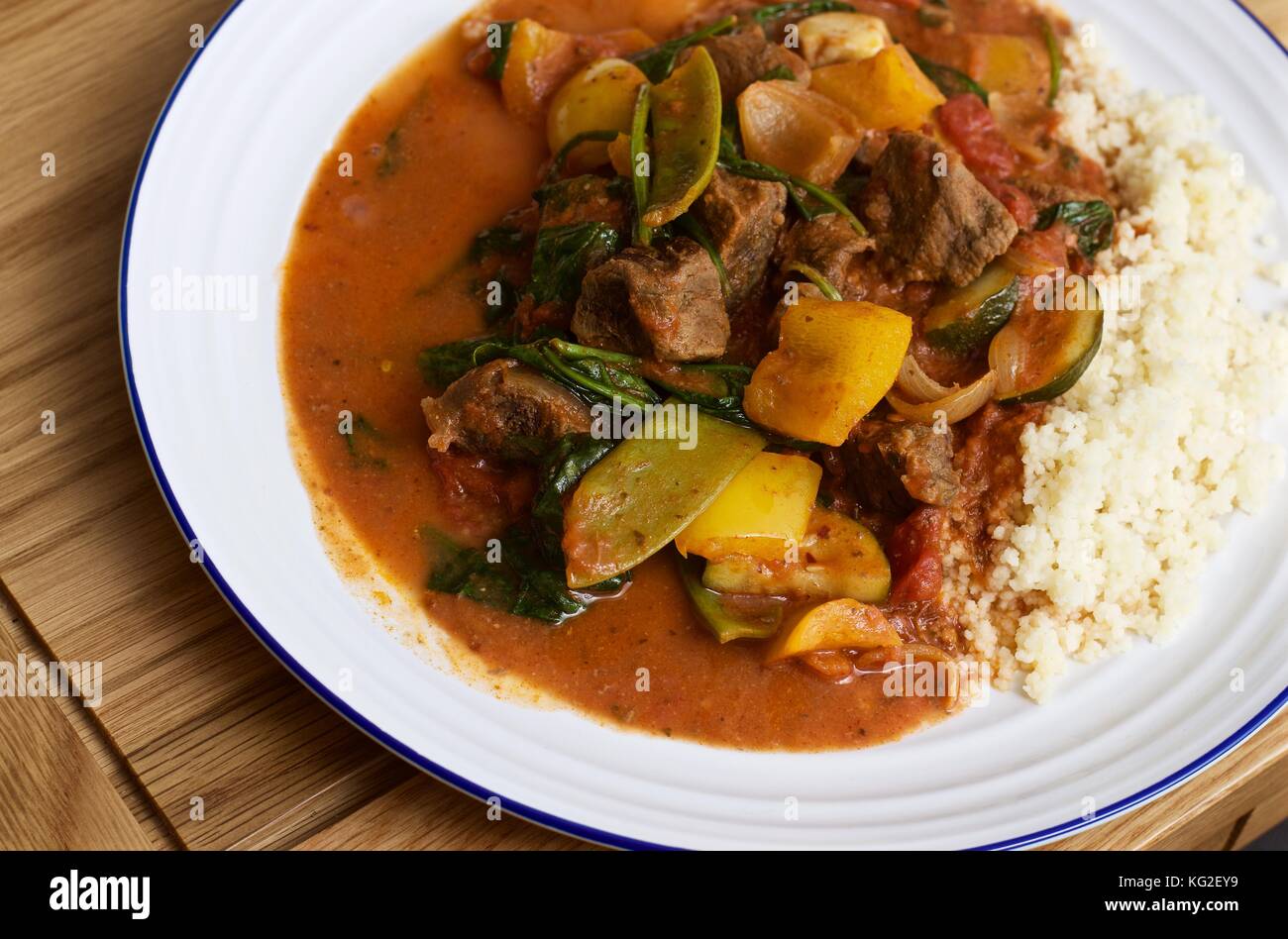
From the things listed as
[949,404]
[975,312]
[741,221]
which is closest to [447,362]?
[741,221]

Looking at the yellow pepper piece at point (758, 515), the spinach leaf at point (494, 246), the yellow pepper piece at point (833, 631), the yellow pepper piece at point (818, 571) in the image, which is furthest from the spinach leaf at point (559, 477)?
the spinach leaf at point (494, 246)

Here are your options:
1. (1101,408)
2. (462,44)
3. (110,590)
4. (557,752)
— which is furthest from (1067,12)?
(110,590)

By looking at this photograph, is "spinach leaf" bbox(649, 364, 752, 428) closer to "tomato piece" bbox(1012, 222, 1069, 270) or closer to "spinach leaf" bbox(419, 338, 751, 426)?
"spinach leaf" bbox(419, 338, 751, 426)

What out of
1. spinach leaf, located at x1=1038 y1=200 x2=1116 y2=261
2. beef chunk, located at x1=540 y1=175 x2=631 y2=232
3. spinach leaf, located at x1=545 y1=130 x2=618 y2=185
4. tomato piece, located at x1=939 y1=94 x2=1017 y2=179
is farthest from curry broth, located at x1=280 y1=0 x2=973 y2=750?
spinach leaf, located at x1=1038 y1=200 x2=1116 y2=261

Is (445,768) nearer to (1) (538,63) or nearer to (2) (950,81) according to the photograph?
(1) (538,63)

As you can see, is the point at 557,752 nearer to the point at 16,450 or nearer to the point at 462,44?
the point at 16,450

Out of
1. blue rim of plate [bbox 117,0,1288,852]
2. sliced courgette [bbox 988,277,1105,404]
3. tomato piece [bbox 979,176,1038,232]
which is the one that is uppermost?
tomato piece [bbox 979,176,1038,232]

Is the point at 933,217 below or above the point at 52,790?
above
